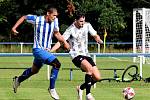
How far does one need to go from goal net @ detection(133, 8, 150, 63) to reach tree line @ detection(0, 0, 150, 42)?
1581cm

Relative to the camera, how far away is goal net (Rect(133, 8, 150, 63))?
117 ft

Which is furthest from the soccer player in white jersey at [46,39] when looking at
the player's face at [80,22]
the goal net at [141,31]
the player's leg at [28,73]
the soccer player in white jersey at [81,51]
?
the goal net at [141,31]

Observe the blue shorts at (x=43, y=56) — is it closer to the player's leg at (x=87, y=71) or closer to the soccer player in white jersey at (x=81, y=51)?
the soccer player in white jersey at (x=81, y=51)

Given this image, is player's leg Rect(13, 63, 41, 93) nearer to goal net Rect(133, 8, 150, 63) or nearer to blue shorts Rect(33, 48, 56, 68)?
blue shorts Rect(33, 48, 56, 68)

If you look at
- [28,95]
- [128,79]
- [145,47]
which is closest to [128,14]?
[145,47]

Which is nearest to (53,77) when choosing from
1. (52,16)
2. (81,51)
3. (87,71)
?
(87,71)

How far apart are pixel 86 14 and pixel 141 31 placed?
58.6 ft

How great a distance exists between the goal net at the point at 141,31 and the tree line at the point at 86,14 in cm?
1581

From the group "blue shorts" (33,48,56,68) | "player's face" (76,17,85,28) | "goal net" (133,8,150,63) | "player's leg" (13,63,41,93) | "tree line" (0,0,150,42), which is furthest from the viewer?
"tree line" (0,0,150,42)

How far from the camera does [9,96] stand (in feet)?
45.4

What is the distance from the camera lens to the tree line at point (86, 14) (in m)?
55.9

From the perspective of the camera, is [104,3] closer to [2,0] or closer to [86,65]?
[2,0]

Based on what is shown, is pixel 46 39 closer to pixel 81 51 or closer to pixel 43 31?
pixel 43 31

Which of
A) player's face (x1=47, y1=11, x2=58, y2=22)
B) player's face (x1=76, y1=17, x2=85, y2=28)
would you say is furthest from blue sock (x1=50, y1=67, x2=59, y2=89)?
player's face (x1=76, y1=17, x2=85, y2=28)
